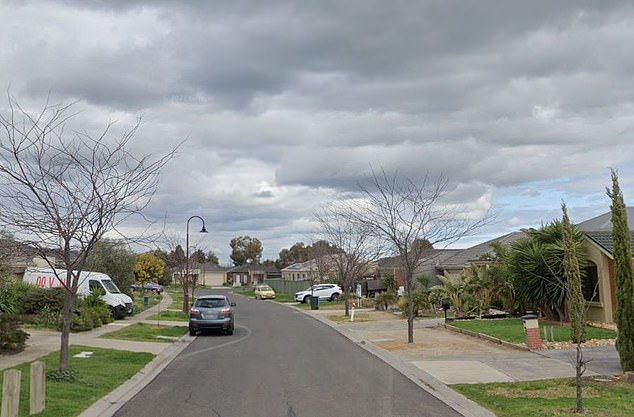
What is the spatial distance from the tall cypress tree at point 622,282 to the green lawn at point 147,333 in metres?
14.4

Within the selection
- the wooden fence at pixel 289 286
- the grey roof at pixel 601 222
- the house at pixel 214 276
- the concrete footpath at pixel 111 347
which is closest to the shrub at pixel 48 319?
the concrete footpath at pixel 111 347

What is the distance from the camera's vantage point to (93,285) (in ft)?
103

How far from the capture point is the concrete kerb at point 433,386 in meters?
10.3

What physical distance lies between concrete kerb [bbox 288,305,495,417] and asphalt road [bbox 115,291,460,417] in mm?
204

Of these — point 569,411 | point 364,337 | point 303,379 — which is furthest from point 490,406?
point 364,337

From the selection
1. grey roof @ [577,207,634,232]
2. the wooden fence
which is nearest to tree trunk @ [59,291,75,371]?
grey roof @ [577,207,634,232]

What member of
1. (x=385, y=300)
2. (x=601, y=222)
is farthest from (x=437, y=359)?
(x=385, y=300)

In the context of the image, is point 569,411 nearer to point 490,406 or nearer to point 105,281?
point 490,406

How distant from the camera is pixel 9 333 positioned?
1596 cm

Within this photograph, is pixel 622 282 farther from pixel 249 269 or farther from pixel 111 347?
pixel 249 269

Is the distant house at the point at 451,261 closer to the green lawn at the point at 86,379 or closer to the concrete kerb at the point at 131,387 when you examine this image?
the concrete kerb at the point at 131,387

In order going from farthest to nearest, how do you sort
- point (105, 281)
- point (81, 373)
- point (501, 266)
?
point (105, 281), point (501, 266), point (81, 373)

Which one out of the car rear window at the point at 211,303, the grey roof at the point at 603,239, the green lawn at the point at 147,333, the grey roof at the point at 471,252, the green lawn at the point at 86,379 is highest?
the grey roof at the point at 471,252

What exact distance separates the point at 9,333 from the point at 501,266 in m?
20.8
